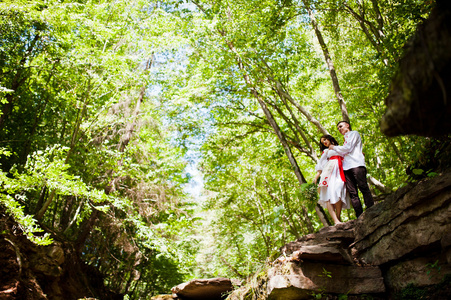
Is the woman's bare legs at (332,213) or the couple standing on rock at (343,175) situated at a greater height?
the couple standing on rock at (343,175)

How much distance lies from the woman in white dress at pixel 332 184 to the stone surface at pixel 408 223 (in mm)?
855

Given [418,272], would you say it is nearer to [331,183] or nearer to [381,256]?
[381,256]

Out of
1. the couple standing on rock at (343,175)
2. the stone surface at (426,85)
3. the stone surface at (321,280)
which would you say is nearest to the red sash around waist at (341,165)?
the couple standing on rock at (343,175)

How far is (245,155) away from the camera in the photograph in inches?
444

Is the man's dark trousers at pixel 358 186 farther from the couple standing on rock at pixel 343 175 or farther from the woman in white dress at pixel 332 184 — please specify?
the woman in white dress at pixel 332 184

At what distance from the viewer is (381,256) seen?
3959 millimetres

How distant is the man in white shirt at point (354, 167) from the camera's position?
16.4 ft

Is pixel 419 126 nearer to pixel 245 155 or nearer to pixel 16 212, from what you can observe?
pixel 16 212

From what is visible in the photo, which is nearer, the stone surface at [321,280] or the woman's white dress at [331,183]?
the stone surface at [321,280]

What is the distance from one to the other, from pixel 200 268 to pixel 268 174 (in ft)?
28.0

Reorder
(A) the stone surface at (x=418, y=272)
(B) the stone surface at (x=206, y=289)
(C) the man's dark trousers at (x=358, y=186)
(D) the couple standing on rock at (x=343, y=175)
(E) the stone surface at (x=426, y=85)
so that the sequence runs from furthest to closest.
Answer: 1. (B) the stone surface at (x=206, y=289)
2. (D) the couple standing on rock at (x=343, y=175)
3. (C) the man's dark trousers at (x=358, y=186)
4. (A) the stone surface at (x=418, y=272)
5. (E) the stone surface at (x=426, y=85)

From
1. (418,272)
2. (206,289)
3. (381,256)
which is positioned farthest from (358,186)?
(206,289)

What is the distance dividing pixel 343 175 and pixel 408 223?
5.76 feet

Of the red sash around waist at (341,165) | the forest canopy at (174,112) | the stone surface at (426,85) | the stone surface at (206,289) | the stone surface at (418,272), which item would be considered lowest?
the stone surface at (418,272)
